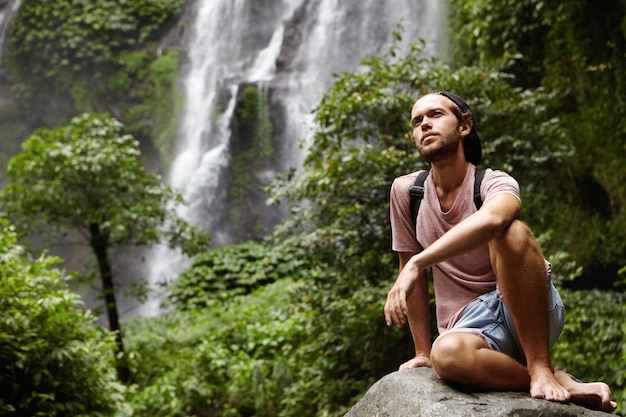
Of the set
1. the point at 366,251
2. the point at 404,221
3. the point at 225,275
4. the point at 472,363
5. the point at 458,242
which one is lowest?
the point at 472,363

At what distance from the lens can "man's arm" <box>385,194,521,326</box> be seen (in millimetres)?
2096

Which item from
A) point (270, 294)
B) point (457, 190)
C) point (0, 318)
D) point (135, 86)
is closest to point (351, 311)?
point (0, 318)

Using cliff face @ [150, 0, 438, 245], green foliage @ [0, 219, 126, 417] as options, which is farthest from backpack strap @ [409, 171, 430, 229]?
cliff face @ [150, 0, 438, 245]

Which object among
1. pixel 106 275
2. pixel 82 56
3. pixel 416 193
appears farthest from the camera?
pixel 82 56

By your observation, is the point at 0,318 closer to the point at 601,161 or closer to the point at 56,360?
the point at 56,360

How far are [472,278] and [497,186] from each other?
36 centimetres

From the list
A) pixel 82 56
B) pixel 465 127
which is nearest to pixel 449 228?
pixel 465 127

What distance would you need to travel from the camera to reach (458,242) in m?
2.11

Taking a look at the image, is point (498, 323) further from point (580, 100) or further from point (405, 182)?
point (580, 100)

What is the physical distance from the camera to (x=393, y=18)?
1362 centimetres

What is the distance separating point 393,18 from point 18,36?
408 inches

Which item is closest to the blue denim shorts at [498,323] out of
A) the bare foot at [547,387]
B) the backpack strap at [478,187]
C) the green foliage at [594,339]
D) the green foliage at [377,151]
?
the bare foot at [547,387]

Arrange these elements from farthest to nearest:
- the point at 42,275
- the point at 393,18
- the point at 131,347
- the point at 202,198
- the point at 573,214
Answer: the point at 202,198 < the point at 393,18 < the point at 131,347 < the point at 573,214 < the point at 42,275

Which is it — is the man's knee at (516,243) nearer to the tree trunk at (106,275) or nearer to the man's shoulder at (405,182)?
the man's shoulder at (405,182)
